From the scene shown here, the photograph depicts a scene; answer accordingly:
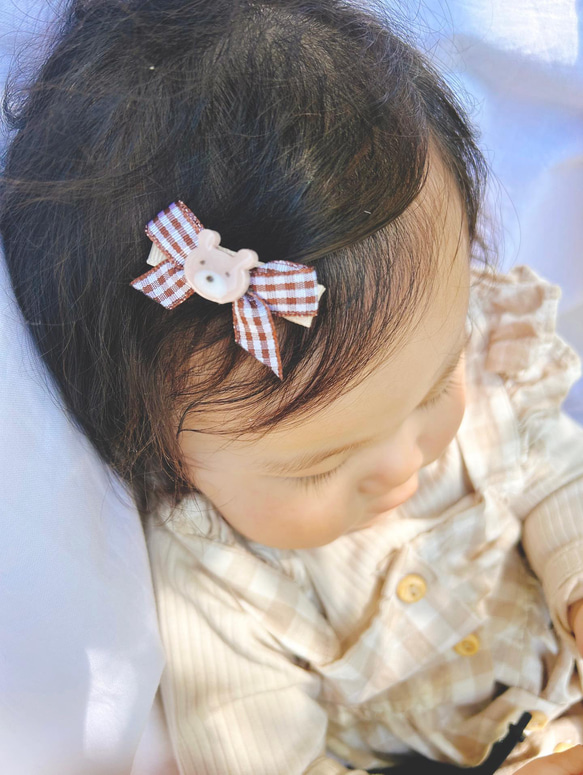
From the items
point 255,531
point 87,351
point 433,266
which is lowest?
point 255,531

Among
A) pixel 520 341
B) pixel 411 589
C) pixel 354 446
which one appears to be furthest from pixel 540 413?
pixel 354 446

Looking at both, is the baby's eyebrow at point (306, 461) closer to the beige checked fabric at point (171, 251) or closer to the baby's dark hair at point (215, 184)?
the baby's dark hair at point (215, 184)

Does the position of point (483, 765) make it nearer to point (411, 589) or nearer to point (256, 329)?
point (411, 589)

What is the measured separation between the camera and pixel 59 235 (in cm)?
57

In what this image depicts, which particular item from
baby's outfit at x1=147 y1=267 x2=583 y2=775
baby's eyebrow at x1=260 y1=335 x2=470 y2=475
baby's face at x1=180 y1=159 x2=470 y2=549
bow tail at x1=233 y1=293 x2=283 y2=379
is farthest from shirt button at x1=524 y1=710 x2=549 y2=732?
bow tail at x1=233 y1=293 x2=283 y2=379

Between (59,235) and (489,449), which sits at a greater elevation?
(59,235)

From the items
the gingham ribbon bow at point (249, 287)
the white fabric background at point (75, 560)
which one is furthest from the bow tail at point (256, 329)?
the white fabric background at point (75, 560)

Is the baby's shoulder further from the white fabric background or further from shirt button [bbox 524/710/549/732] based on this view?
shirt button [bbox 524/710/549/732]

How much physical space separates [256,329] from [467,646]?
22.9 inches

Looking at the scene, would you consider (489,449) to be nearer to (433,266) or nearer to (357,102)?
(433,266)

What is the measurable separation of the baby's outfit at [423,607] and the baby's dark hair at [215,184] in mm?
278

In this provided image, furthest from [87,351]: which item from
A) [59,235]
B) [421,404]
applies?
[421,404]

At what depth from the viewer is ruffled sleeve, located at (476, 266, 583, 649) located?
91cm

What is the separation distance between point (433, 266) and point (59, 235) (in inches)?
12.3
